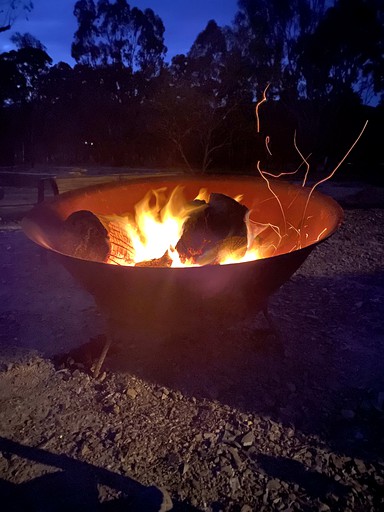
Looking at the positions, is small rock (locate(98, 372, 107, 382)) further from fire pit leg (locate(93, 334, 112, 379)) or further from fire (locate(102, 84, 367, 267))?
fire (locate(102, 84, 367, 267))

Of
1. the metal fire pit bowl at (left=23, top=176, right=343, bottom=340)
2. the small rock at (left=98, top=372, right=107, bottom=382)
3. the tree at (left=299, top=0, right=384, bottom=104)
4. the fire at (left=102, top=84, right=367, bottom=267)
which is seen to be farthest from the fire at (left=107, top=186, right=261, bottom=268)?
the tree at (left=299, top=0, right=384, bottom=104)

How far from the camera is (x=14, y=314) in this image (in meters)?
3.15

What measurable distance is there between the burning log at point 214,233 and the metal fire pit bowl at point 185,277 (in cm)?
40

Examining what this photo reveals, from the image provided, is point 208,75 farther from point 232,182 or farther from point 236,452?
point 236,452

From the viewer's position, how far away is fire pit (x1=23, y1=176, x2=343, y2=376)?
71.9 inches

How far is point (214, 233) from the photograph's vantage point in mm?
2449

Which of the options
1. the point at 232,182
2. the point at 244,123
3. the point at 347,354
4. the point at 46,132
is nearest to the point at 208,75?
the point at 244,123

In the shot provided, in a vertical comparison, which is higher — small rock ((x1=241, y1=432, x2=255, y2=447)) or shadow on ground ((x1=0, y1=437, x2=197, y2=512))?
small rock ((x1=241, y1=432, x2=255, y2=447))

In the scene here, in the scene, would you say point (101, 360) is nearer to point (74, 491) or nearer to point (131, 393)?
point (131, 393)

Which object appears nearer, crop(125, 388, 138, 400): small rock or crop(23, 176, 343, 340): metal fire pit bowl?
crop(23, 176, 343, 340): metal fire pit bowl

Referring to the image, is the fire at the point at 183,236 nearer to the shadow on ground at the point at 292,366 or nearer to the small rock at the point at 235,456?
the shadow on ground at the point at 292,366

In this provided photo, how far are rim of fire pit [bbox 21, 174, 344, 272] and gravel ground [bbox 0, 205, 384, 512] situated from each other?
0.83 m

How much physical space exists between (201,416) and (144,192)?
181 cm

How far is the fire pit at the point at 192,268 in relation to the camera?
1.83 metres
